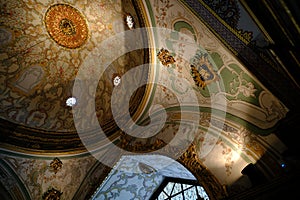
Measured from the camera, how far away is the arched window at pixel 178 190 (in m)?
7.75

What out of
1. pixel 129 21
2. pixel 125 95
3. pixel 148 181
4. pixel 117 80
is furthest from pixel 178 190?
pixel 129 21

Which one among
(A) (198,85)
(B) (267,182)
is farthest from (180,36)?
(B) (267,182)

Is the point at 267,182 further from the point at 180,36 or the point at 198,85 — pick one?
the point at 180,36

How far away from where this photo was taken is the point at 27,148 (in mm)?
6852

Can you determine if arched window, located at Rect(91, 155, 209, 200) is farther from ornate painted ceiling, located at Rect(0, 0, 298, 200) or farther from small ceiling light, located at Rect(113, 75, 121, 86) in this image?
small ceiling light, located at Rect(113, 75, 121, 86)

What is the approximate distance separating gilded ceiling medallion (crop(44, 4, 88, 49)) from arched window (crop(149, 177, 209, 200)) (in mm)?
5373

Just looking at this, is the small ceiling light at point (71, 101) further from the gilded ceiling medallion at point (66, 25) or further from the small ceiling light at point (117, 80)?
the gilded ceiling medallion at point (66, 25)

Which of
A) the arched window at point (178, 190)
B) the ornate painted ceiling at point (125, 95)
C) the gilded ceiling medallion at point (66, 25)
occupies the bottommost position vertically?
the arched window at point (178, 190)

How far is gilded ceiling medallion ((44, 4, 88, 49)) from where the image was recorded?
751 cm

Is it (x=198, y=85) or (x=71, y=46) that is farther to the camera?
(x=71, y=46)

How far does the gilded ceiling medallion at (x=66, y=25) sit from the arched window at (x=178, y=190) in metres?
5.37

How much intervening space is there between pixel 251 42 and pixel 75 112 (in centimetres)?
616

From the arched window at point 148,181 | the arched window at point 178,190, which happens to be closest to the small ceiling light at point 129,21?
the arched window at point 148,181

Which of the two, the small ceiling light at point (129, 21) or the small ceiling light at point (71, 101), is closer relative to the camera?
the small ceiling light at point (129, 21)
